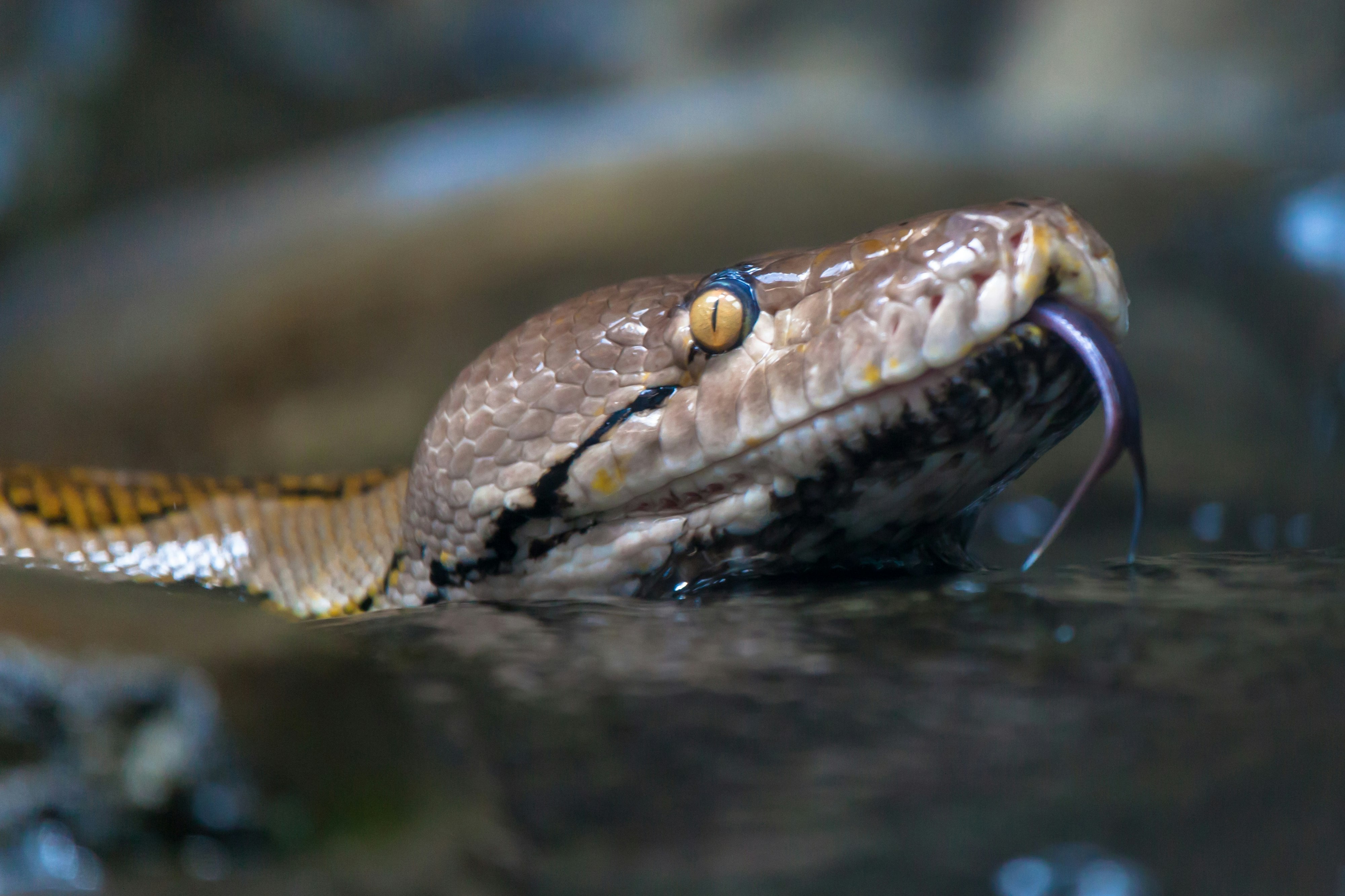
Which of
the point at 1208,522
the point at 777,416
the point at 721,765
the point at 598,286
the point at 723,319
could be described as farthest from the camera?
the point at 598,286

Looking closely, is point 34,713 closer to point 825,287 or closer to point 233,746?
point 233,746

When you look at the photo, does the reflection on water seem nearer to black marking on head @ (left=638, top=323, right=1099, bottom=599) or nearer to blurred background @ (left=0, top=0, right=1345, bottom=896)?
blurred background @ (left=0, top=0, right=1345, bottom=896)

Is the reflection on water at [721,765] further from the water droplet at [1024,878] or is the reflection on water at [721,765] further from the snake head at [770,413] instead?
the snake head at [770,413]

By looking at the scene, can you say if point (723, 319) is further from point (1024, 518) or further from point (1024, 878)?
point (1024, 518)

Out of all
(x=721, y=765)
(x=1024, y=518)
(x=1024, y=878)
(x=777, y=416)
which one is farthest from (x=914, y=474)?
(x=1024, y=518)

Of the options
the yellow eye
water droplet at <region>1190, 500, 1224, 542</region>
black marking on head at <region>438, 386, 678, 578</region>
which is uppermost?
the yellow eye

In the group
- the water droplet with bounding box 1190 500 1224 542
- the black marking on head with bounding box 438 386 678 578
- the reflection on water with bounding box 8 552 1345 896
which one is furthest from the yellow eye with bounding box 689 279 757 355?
the water droplet with bounding box 1190 500 1224 542

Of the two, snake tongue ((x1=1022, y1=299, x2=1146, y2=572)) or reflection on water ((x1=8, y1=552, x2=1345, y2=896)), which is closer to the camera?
reflection on water ((x1=8, y1=552, x2=1345, y2=896))
